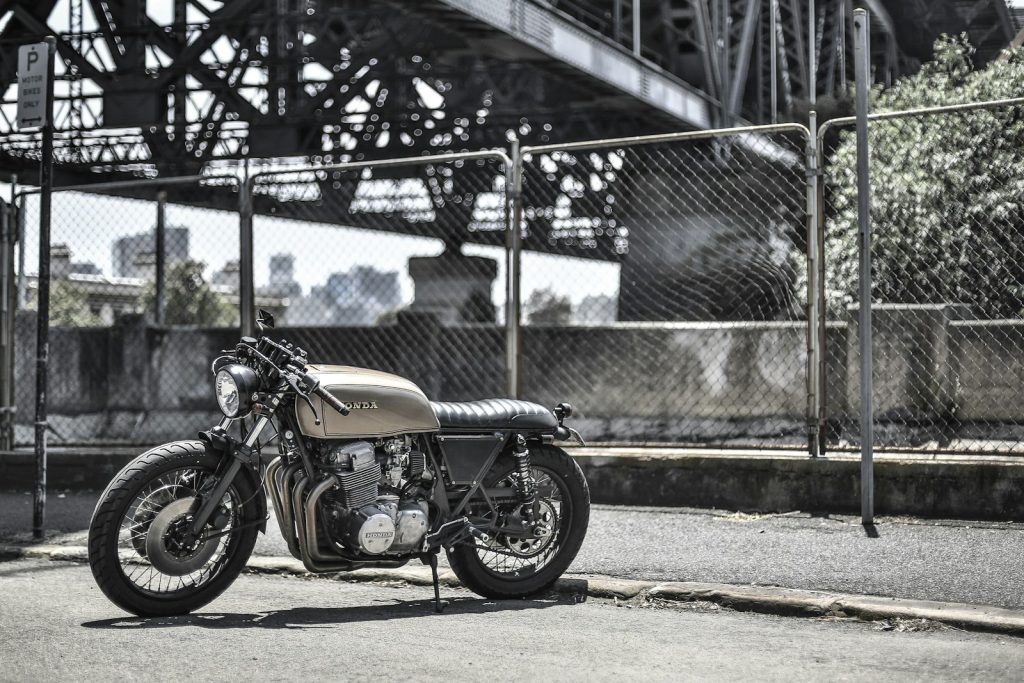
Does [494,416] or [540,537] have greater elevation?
[494,416]

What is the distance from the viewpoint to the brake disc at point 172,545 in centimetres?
590

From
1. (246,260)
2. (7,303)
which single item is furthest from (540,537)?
(7,303)

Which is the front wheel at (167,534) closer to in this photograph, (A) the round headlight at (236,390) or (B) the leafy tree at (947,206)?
(A) the round headlight at (236,390)

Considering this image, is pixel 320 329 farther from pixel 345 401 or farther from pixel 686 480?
pixel 345 401

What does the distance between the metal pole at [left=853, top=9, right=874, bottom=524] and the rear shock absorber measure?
2.15 metres

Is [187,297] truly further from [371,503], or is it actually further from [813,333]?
[371,503]

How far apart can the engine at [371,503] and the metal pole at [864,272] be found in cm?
278

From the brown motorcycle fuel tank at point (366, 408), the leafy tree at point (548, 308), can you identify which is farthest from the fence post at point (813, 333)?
the leafy tree at point (548, 308)

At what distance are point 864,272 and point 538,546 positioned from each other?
2.47 meters

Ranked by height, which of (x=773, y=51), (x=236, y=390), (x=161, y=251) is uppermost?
(x=773, y=51)

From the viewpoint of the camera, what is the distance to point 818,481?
8398 millimetres

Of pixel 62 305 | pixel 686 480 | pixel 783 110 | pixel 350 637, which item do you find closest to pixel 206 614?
pixel 350 637

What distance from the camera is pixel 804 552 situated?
7.21 meters

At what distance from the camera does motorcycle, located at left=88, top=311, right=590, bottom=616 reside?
593cm
